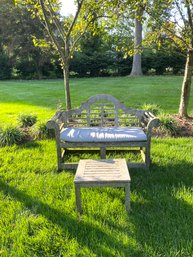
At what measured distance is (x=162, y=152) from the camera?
4.00 meters

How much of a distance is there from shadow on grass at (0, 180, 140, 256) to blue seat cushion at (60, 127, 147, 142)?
951 mm

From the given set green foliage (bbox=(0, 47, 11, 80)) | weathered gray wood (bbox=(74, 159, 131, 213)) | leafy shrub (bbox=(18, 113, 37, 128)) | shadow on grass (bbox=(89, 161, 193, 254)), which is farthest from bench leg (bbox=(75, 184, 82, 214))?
green foliage (bbox=(0, 47, 11, 80))

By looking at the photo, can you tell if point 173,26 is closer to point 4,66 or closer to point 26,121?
point 26,121

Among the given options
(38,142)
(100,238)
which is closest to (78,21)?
(38,142)

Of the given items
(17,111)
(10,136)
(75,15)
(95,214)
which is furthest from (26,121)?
(95,214)

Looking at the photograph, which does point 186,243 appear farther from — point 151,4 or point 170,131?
point 151,4

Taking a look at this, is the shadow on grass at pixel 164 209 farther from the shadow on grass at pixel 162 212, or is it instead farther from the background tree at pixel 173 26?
the background tree at pixel 173 26

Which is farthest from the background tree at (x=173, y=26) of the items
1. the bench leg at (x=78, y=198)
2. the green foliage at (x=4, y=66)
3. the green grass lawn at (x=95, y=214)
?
the green foliage at (x=4, y=66)

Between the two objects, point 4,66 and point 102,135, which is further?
point 4,66

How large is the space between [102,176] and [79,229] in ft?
1.71

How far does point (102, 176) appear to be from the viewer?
2477 millimetres

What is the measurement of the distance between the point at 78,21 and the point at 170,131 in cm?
300

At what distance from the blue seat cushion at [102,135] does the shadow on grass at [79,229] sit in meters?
0.95

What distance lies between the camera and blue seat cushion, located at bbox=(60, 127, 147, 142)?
330 cm
